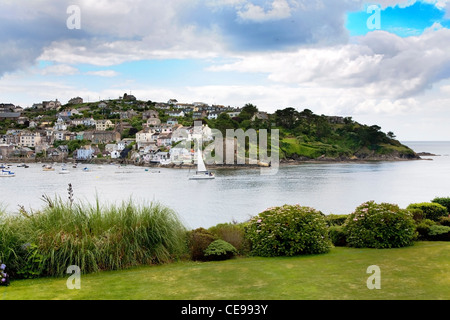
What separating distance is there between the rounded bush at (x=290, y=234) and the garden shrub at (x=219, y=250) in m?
0.67

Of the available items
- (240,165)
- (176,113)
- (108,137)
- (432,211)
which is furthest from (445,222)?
(176,113)

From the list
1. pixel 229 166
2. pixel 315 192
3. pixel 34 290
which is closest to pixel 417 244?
pixel 34 290

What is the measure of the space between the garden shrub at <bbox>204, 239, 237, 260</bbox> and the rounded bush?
2.21 feet

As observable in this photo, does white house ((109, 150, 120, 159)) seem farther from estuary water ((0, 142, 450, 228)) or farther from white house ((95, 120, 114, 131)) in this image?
estuary water ((0, 142, 450, 228))

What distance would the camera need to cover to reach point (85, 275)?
834 centimetres

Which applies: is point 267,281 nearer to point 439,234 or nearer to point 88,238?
point 88,238

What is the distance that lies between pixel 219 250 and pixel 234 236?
1.27 m

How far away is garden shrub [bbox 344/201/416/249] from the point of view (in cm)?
1078

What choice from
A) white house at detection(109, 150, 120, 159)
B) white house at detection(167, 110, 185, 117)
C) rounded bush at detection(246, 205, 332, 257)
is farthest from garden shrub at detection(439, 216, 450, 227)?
white house at detection(167, 110, 185, 117)

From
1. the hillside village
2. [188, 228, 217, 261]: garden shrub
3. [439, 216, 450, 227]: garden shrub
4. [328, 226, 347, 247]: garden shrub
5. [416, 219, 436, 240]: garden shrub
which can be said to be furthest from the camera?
the hillside village

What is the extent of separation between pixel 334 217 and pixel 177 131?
12921cm

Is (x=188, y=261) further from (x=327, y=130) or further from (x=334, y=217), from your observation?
(x=327, y=130)
